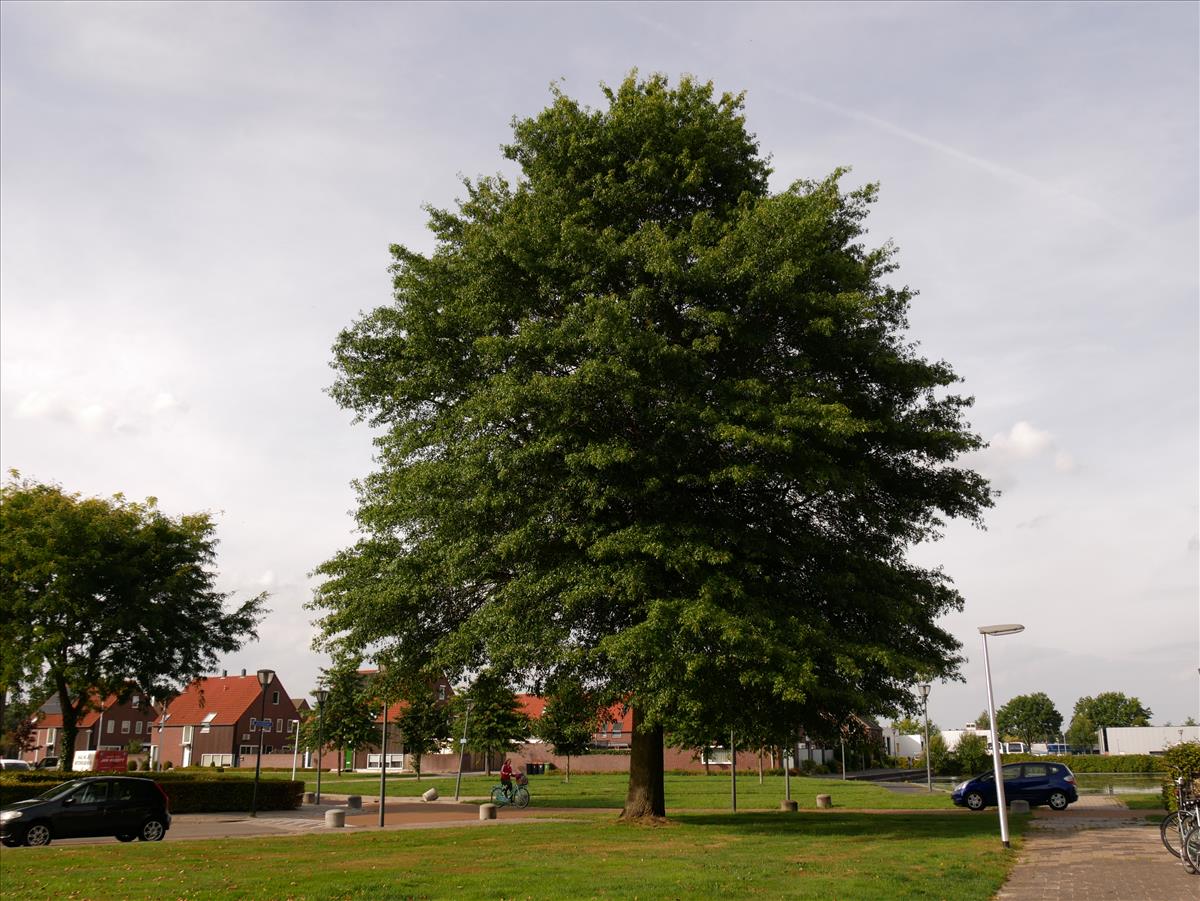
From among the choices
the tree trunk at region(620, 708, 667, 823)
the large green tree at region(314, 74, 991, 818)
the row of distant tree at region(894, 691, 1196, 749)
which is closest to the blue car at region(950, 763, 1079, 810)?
the large green tree at region(314, 74, 991, 818)

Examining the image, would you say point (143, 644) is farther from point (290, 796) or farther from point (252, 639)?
point (290, 796)

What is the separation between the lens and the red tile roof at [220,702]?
294 feet

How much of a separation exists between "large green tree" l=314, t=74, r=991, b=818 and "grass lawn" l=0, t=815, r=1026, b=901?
277cm

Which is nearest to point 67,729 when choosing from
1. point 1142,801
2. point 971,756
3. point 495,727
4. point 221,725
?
point 495,727

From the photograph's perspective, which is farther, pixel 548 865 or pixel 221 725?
pixel 221 725

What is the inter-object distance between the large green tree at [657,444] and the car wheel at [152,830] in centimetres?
639

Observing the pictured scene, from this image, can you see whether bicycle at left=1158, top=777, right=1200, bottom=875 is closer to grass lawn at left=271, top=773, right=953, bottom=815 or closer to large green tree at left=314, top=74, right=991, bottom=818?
large green tree at left=314, top=74, right=991, bottom=818

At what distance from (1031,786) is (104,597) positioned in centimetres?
3612

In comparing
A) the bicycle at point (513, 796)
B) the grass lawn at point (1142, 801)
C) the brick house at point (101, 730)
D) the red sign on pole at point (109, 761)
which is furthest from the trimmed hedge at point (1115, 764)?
the brick house at point (101, 730)

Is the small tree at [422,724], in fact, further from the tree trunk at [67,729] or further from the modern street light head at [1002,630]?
the modern street light head at [1002,630]

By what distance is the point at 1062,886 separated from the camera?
44.7 feet

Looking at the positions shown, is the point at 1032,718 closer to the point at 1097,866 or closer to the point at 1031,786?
the point at 1031,786

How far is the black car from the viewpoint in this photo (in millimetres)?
22156

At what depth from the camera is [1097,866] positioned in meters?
15.6
